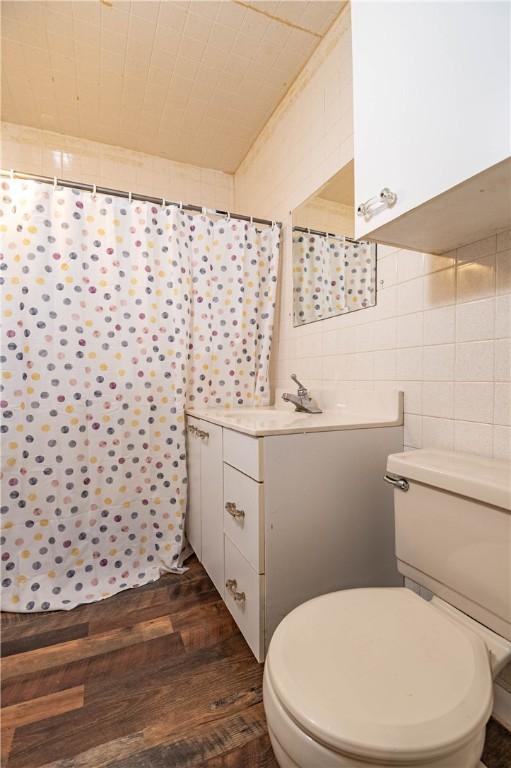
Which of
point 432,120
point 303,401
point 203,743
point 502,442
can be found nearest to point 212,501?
point 303,401

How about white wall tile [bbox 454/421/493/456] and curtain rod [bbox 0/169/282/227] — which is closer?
white wall tile [bbox 454/421/493/456]

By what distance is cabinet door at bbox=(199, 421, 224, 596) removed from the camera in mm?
1379

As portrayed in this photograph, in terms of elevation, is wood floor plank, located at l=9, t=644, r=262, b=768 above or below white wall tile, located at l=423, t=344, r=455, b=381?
below

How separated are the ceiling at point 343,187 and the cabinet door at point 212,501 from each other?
42.1 inches

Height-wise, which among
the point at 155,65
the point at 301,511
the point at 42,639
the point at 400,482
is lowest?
the point at 42,639

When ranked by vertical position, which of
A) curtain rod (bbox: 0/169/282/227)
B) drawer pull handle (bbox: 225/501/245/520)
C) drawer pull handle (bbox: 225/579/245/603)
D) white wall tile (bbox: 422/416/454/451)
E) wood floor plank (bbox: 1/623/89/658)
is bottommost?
wood floor plank (bbox: 1/623/89/658)

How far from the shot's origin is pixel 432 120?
75 cm

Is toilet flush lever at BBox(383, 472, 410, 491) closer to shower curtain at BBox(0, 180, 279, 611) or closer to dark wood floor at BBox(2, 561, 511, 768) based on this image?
dark wood floor at BBox(2, 561, 511, 768)

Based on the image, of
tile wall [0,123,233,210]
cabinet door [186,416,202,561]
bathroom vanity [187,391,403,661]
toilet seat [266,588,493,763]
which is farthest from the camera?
tile wall [0,123,233,210]

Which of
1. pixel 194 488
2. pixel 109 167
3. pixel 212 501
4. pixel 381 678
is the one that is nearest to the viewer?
pixel 381 678

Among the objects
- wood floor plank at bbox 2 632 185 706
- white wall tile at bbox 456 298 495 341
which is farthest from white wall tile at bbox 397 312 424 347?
wood floor plank at bbox 2 632 185 706

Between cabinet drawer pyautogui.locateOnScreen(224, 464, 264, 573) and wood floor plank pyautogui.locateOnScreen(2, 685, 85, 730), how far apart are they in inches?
24.2

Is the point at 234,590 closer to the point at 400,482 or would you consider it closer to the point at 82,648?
the point at 82,648

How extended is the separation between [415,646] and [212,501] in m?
0.91
